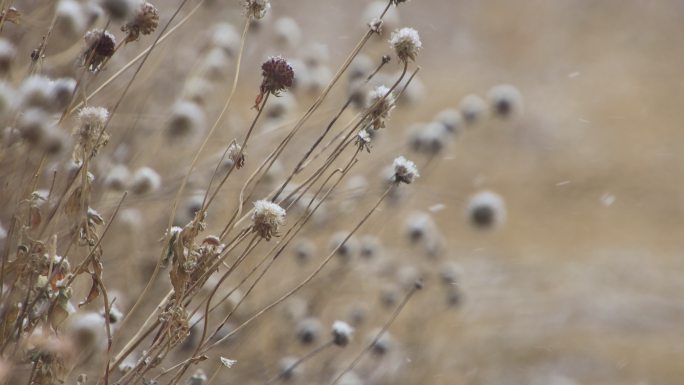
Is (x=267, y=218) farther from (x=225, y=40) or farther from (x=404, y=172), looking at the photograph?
(x=225, y=40)

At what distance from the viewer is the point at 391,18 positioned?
232 centimetres

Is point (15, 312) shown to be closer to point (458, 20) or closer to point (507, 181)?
point (507, 181)

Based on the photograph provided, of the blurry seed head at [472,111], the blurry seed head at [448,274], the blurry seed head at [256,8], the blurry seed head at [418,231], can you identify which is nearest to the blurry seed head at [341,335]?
the blurry seed head at [256,8]

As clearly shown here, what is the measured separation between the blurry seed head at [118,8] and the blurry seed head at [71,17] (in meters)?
0.23

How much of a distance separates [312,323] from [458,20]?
6999 millimetres

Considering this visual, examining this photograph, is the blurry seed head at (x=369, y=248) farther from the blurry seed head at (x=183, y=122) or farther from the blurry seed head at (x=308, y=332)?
the blurry seed head at (x=183, y=122)

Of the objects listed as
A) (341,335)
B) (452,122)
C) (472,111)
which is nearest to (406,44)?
(341,335)

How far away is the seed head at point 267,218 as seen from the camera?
120 centimetres

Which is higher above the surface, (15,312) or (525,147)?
(525,147)

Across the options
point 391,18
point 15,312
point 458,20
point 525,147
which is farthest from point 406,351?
point 458,20

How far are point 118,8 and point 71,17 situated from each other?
0.80ft

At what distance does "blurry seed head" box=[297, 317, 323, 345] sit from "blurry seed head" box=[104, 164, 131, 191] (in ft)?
2.17

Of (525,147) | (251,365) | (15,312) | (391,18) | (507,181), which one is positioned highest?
(525,147)

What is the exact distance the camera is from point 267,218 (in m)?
1.20
